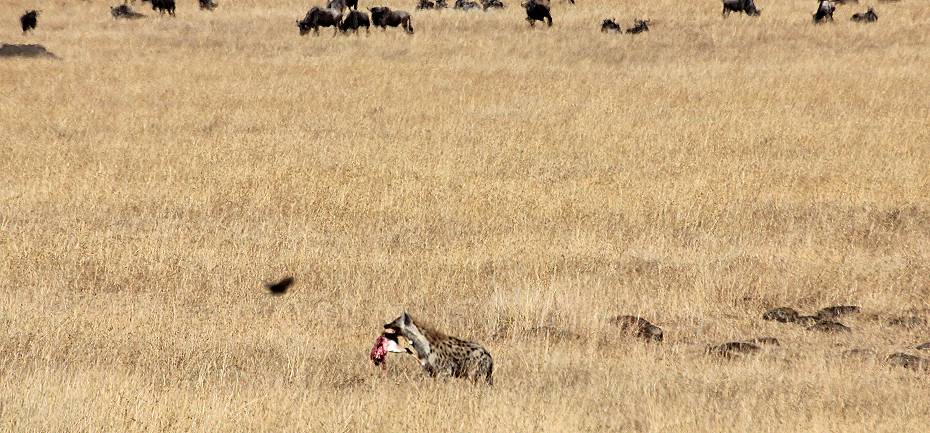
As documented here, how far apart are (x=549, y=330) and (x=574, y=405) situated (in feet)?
7.87

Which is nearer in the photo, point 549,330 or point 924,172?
point 549,330

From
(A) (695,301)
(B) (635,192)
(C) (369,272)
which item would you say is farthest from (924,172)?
(C) (369,272)

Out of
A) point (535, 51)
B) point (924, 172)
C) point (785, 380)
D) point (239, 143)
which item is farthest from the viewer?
point (535, 51)

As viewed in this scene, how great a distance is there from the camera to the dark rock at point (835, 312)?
1134 cm

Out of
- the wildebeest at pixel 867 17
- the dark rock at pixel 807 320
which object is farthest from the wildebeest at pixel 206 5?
the dark rock at pixel 807 320

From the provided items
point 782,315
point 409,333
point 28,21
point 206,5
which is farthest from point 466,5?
point 409,333

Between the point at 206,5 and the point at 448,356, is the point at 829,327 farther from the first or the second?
the point at 206,5

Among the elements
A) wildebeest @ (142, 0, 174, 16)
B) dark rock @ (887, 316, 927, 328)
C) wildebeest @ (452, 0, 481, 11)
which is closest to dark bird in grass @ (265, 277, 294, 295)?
dark rock @ (887, 316, 927, 328)

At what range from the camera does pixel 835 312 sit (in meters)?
11.4

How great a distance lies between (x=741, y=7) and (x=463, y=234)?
29091 millimetres

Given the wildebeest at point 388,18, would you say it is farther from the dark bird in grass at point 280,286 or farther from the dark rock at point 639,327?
the dark rock at point 639,327

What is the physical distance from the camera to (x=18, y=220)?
1541 cm

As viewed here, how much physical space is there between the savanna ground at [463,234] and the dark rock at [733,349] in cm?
26

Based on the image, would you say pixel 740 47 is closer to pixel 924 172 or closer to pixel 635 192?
pixel 924 172
